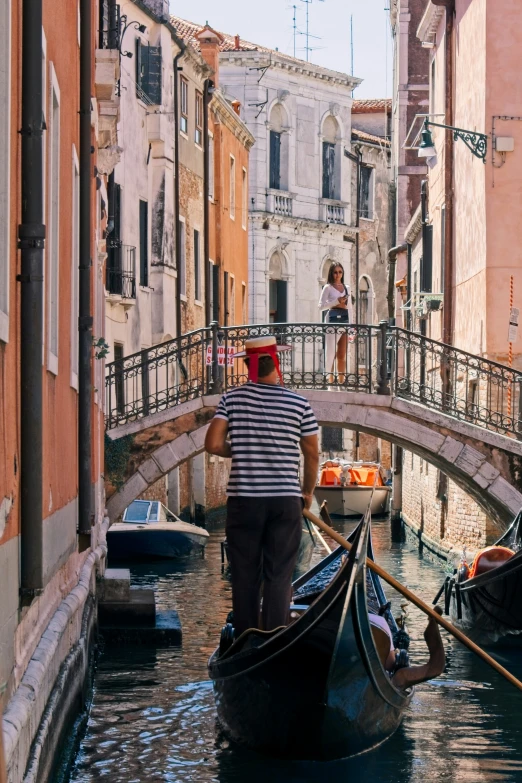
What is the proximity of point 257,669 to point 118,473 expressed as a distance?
815 centimetres

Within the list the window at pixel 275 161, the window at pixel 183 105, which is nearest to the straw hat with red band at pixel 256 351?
the window at pixel 183 105

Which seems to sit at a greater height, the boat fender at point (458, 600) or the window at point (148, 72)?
the window at point (148, 72)

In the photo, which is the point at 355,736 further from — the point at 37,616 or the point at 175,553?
the point at 175,553

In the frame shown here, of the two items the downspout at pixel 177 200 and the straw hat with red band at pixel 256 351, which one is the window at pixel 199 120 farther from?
the straw hat with red band at pixel 256 351

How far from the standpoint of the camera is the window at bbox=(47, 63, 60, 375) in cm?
588

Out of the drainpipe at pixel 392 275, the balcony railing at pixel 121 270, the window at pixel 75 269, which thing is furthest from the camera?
the drainpipe at pixel 392 275

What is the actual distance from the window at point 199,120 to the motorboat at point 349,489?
22.4 ft

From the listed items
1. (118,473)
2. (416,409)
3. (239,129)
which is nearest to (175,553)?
(118,473)

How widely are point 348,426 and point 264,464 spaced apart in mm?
8392

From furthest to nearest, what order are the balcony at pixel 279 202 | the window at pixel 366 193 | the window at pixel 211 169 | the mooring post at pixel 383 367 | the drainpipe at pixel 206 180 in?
the window at pixel 366 193
the balcony at pixel 279 202
the window at pixel 211 169
the drainpipe at pixel 206 180
the mooring post at pixel 383 367

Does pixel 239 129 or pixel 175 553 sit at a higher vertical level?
pixel 239 129

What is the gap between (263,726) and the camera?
21.1 ft

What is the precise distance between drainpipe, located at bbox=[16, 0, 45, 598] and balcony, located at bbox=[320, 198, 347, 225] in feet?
88.1

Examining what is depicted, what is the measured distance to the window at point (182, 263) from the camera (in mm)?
20509
